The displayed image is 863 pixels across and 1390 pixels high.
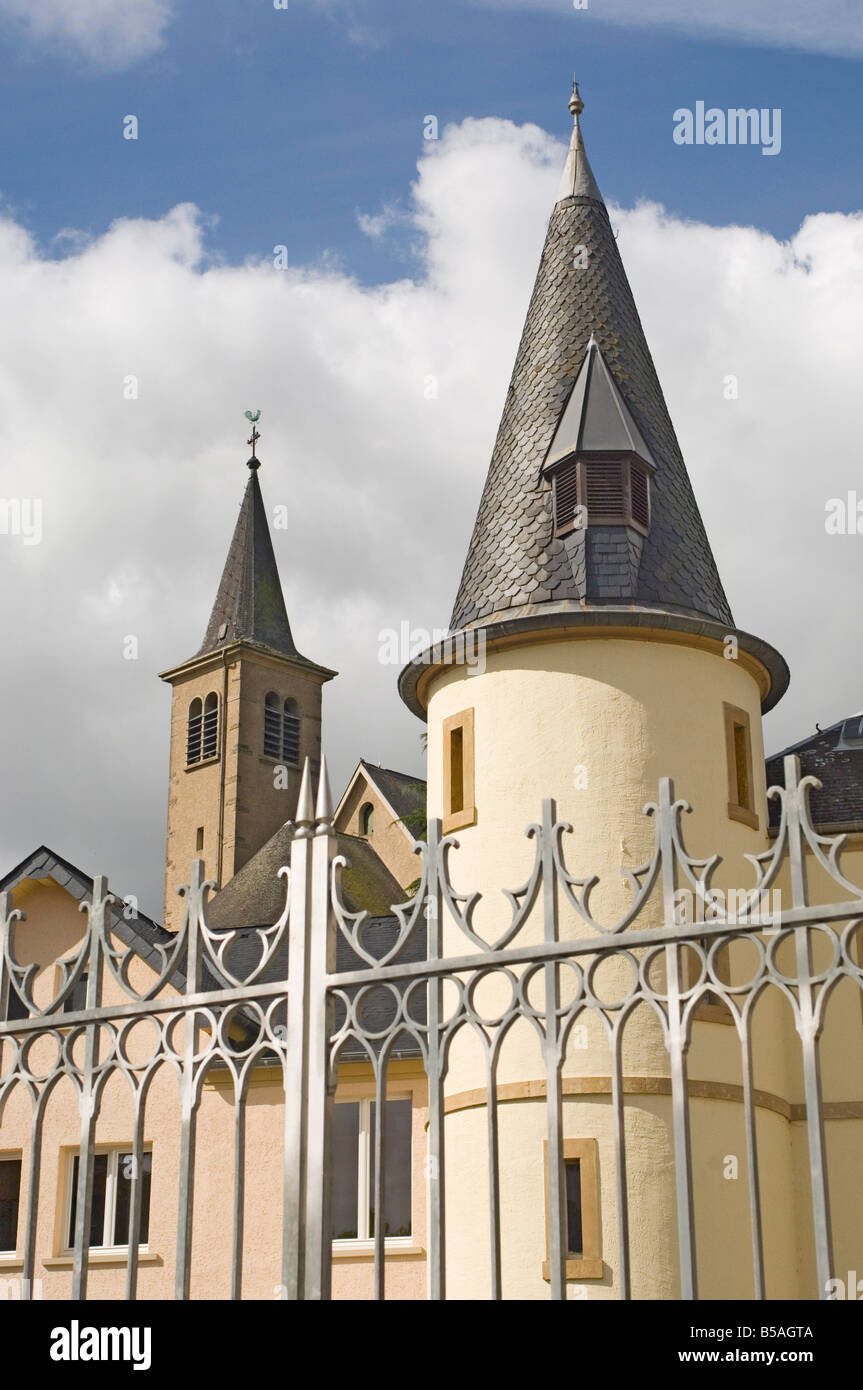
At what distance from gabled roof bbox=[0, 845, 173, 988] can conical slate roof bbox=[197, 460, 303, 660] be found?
41.3 meters

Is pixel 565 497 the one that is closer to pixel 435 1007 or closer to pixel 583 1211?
pixel 583 1211

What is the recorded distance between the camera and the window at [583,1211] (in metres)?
14.2

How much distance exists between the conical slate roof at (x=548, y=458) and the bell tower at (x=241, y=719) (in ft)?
132

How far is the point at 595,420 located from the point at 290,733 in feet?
147

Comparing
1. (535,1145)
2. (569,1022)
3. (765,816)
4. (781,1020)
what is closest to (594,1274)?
(535,1145)

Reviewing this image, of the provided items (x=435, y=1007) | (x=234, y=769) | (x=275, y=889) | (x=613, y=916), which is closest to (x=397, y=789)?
(x=275, y=889)

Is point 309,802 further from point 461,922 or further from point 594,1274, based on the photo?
point 594,1274

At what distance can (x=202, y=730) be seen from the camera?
61344 mm

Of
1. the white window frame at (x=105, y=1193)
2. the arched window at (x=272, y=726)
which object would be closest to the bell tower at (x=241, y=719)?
the arched window at (x=272, y=726)

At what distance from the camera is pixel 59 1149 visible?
19.2m

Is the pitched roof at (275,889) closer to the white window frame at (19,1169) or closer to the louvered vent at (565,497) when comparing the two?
the white window frame at (19,1169)

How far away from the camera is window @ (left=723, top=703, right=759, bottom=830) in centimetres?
1653
